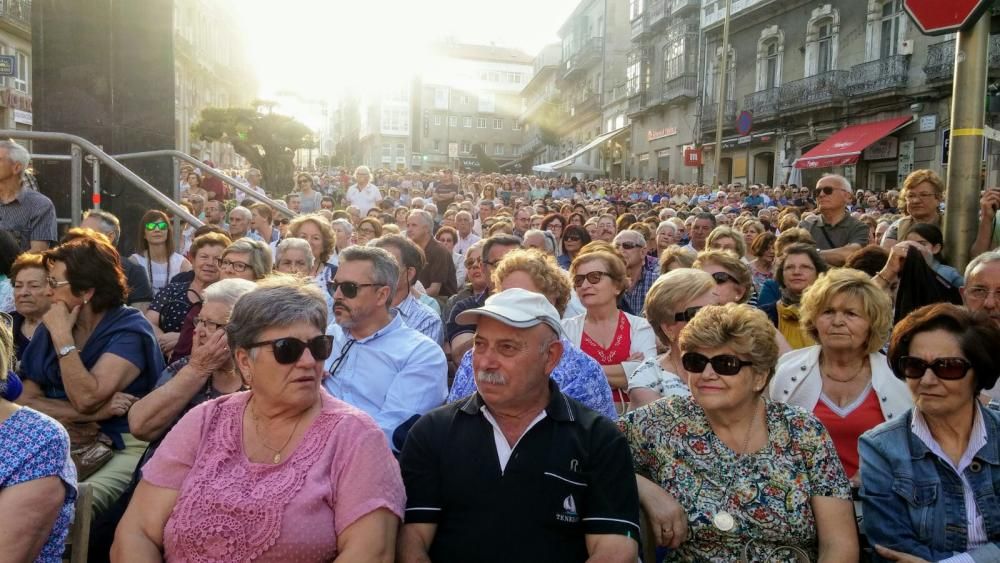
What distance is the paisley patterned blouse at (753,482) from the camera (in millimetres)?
3074

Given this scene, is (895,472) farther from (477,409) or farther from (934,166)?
(934,166)

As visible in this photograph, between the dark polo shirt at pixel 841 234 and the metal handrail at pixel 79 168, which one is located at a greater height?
the metal handrail at pixel 79 168

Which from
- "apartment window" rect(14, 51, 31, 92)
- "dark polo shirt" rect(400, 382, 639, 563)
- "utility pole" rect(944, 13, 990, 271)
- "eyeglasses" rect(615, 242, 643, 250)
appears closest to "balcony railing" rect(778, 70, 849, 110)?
"eyeglasses" rect(615, 242, 643, 250)

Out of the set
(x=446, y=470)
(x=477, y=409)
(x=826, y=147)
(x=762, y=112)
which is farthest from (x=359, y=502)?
(x=762, y=112)

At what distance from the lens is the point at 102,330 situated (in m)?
4.29

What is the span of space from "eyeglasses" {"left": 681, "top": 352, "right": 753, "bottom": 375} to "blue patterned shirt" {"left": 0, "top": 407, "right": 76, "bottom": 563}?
2293mm

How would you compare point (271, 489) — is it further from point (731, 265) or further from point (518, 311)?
point (731, 265)

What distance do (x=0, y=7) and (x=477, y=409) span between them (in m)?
32.1

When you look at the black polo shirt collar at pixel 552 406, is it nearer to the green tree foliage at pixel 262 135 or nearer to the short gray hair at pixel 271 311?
the short gray hair at pixel 271 311

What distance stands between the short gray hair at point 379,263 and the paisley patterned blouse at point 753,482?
1.72 meters

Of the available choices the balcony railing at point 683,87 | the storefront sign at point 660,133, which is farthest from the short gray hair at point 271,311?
the storefront sign at point 660,133

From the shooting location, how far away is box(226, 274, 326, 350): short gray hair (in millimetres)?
2992

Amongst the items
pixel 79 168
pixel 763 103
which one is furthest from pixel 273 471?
pixel 763 103

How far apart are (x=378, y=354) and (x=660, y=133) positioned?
1518 inches
